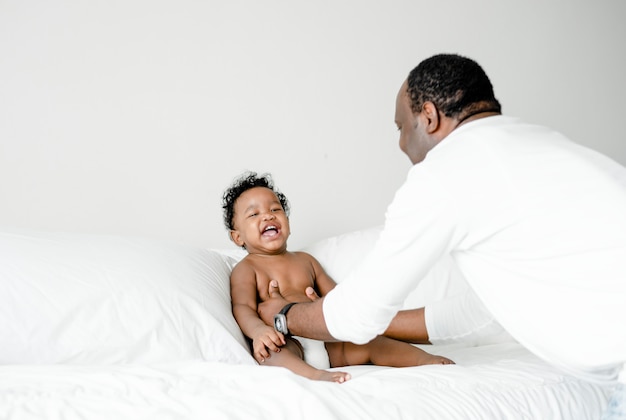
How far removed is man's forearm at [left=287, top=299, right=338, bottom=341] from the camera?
1398mm

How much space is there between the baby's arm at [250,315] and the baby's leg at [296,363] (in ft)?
0.06

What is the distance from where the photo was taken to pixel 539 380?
1.31 meters

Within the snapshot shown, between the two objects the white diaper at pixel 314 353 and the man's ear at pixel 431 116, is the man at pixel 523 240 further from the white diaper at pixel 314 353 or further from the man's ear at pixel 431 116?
the white diaper at pixel 314 353

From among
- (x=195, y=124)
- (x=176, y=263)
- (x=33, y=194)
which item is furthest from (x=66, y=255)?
(x=195, y=124)

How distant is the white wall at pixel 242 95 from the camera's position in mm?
2311

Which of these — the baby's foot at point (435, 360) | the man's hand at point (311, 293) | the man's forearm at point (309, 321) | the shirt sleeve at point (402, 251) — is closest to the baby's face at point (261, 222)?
the man's hand at point (311, 293)

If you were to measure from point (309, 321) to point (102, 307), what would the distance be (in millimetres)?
478

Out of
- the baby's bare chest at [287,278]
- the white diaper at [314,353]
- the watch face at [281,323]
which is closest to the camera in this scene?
the watch face at [281,323]

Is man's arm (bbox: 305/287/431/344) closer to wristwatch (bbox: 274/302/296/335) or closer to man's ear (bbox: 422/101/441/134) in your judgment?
wristwatch (bbox: 274/302/296/335)

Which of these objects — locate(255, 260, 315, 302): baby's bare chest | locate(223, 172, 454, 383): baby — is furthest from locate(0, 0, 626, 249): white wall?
locate(255, 260, 315, 302): baby's bare chest

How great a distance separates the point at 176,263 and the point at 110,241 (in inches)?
7.4

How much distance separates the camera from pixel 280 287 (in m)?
1.91

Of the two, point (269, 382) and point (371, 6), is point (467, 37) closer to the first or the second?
point (371, 6)

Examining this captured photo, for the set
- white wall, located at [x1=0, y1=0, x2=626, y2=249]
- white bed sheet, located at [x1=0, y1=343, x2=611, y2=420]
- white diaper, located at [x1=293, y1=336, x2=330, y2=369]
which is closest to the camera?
white bed sheet, located at [x1=0, y1=343, x2=611, y2=420]
